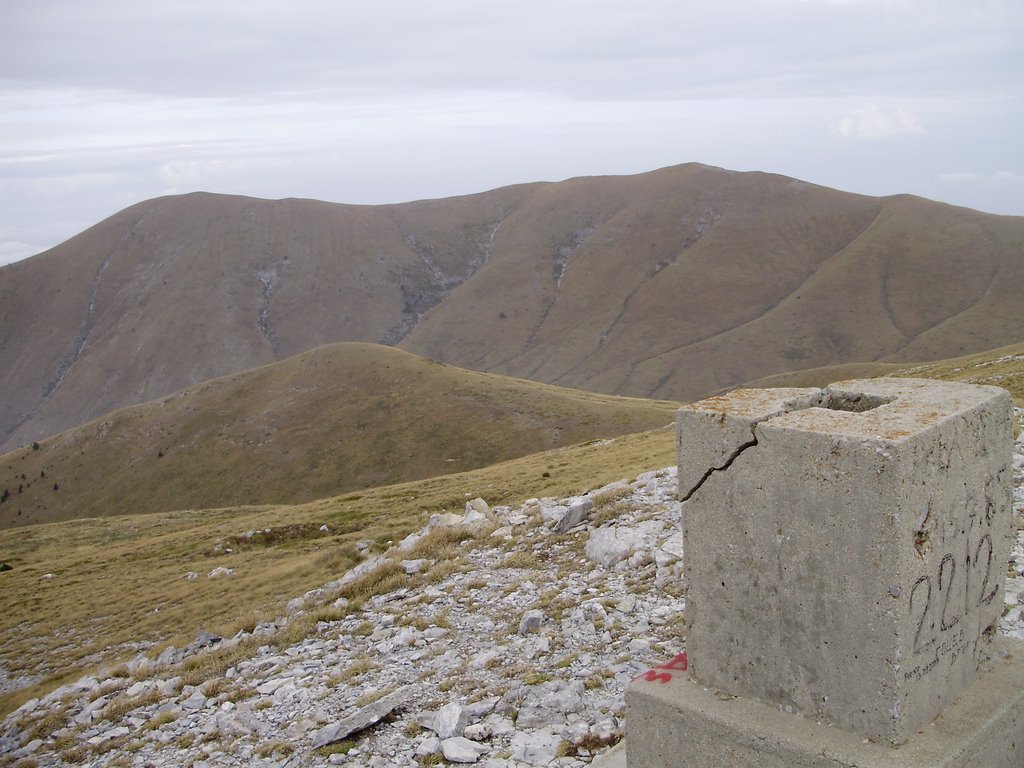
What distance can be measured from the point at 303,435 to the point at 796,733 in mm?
88161

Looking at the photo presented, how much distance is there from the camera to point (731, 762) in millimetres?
5492

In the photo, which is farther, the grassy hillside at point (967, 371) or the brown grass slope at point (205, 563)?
the grassy hillside at point (967, 371)

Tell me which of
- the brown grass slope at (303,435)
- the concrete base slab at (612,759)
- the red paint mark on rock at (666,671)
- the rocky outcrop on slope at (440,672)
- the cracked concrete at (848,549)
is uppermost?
the cracked concrete at (848,549)

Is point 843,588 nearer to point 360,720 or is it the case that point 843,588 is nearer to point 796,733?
point 796,733

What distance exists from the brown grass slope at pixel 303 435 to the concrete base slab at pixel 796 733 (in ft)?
201

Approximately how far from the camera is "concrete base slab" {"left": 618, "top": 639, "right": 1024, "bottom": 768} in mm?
5000

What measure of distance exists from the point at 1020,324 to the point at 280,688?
180239 millimetres

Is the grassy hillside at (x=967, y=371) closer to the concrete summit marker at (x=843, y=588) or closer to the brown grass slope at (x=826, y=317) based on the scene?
A: the concrete summit marker at (x=843, y=588)

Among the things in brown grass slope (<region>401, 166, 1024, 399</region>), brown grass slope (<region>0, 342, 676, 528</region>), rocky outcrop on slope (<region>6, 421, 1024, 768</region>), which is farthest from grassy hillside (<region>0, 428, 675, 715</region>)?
brown grass slope (<region>401, 166, 1024, 399</region>)

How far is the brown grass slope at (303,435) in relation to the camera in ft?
251

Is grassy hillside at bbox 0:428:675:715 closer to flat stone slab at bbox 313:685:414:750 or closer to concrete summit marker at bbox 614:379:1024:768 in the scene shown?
flat stone slab at bbox 313:685:414:750

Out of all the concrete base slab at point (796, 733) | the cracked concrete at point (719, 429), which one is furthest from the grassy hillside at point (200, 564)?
the cracked concrete at point (719, 429)

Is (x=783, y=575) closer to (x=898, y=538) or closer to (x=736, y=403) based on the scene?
(x=898, y=538)

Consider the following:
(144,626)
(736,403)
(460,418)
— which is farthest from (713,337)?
(736,403)
